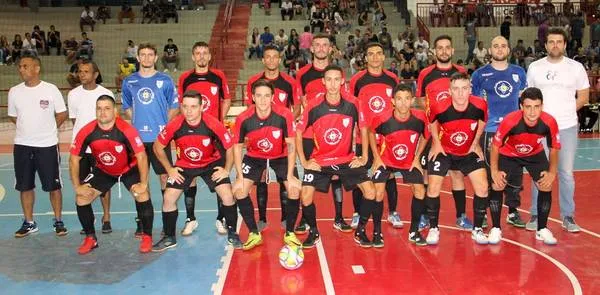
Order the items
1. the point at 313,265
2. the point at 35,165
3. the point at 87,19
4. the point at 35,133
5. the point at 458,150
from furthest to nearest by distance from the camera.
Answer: the point at 87,19, the point at 35,165, the point at 35,133, the point at 458,150, the point at 313,265

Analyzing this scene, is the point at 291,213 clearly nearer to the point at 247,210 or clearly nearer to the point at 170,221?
the point at 247,210

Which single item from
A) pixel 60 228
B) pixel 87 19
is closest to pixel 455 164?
pixel 60 228

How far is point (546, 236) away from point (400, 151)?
194 cm

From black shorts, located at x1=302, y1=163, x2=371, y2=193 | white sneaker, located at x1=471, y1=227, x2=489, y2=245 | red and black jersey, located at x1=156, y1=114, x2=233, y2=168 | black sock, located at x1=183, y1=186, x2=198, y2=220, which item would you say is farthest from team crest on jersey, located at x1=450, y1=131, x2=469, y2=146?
black sock, located at x1=183, y1=186, x2=198, y2=220

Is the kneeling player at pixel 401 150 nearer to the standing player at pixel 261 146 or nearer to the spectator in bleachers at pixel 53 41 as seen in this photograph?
the standing player at pixel 261 146

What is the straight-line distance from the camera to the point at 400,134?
24.5 ft

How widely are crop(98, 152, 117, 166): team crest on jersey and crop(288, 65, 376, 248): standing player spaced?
211 cm

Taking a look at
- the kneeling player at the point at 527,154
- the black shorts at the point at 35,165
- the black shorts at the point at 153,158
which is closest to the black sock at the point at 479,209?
the kneeling player at the point at 527,154

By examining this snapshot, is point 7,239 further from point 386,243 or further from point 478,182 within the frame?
point 478,182

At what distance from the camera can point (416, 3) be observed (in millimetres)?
28578

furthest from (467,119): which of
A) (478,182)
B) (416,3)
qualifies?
(416,3)

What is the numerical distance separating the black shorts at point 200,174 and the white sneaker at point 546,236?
3702 mm

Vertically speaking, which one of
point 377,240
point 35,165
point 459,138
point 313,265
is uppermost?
point 459,138

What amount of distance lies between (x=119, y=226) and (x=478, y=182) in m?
4.71
